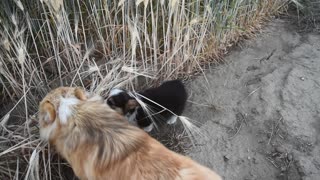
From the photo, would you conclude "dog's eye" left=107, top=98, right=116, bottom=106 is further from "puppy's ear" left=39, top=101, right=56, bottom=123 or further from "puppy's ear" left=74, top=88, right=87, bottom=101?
"puppy's ear" left=39, top=101, right=56, bottom=123

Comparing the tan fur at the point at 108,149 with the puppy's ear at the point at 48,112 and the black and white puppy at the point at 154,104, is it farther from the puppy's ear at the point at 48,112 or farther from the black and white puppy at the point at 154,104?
the black and white puppy at the point at 154,104

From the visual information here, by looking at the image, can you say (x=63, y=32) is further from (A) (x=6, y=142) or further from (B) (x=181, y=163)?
(B) (x=181, y=163)

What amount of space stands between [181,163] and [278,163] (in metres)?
1.09

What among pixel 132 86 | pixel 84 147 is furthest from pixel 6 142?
pixel 132 86

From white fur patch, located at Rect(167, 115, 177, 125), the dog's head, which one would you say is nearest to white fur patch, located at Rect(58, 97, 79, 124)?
the dog's head

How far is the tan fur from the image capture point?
78.7 inches

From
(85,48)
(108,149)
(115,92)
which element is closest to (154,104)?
(115,92)

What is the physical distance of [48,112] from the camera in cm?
218

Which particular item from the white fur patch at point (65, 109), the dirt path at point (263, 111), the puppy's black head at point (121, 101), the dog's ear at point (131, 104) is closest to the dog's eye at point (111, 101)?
the puppy's black head at point (121, 101)

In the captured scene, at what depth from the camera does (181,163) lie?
203 cm

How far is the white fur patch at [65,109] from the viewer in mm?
2154

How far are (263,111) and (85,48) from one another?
1.51 metres

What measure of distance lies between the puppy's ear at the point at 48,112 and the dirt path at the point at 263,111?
1.17 m

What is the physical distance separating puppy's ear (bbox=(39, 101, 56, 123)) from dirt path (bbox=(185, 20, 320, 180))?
1174 mm
